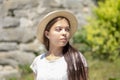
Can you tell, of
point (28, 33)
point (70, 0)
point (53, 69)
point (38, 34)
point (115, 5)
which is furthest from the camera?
point (70, 0)

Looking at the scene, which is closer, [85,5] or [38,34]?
[38,34]

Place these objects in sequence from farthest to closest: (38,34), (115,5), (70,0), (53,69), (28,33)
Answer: (70,0) → (28,33) → (115,5) → (38,34) → (53,69)

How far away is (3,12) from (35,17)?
64 centimetres

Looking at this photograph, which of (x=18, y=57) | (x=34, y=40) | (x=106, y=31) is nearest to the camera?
(x=106, y=31)

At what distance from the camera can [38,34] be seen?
3277mm

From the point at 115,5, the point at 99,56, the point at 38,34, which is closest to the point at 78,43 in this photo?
the point at 99,56

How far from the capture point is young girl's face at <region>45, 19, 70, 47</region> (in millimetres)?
3098

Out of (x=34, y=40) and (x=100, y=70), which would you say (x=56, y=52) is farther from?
(x=34, y=40)

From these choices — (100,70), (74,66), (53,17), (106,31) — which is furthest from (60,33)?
(106,31)

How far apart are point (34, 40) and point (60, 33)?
496 centimetres

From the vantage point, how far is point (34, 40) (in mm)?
8039

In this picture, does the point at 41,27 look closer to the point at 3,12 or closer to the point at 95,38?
the point at 95,38

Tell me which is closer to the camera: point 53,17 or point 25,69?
point 53,17

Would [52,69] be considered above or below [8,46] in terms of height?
above
